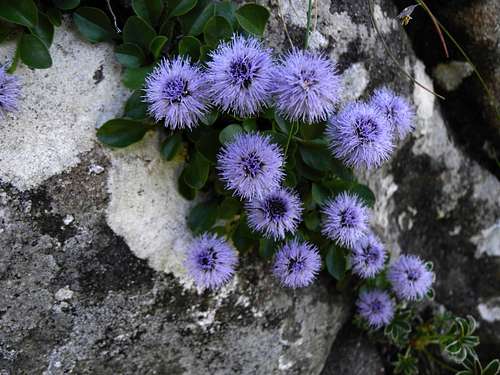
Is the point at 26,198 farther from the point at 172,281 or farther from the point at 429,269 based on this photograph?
the point at 429,269

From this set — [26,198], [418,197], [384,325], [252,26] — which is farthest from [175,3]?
[384,325]

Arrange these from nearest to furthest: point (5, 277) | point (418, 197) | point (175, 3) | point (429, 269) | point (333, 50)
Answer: point (5, 277), point (175, 3), point (333, 50), point (429, 269), point (418, 197)

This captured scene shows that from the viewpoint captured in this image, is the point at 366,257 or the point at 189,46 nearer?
the point at 189,46

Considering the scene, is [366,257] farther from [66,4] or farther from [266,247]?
[66,4]

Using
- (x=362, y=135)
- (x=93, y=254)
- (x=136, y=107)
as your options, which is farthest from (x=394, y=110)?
(x=93, y=254)

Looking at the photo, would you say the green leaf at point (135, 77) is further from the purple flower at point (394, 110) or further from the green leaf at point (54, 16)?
the purple flower at point (394, 110)

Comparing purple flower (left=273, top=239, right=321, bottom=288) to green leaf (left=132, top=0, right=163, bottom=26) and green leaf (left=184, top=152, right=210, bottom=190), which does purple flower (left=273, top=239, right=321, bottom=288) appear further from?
green leaf (left=132, top=0, right=163, bottom=26)

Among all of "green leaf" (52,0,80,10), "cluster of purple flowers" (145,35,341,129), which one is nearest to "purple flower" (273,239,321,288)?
"cluster of purple flowers" (145,35,341,129)

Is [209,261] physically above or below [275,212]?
below
